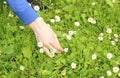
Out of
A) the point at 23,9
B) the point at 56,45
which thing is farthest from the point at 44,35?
the point at 23,9

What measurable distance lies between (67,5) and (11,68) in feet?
3.44

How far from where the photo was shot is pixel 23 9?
303 centimetres

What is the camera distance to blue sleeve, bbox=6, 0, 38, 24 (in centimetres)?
299

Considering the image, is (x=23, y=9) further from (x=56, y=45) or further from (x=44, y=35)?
(x=56, y=45)

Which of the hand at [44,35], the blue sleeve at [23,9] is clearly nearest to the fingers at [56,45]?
the hand at [44,35]

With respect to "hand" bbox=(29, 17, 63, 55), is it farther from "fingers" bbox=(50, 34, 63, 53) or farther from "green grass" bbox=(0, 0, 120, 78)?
"green grass" bbox=(0, 0, 120, 78)

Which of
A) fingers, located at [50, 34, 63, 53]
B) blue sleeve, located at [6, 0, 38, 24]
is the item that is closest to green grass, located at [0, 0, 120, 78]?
fingers, located at [50, 34, 63, 53]

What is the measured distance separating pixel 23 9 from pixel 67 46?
0.63m

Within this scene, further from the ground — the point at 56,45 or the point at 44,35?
the point at 44,35

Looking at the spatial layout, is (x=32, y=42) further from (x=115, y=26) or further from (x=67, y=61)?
(x=115, y=26)

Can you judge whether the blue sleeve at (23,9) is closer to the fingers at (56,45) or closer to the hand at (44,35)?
the hand at (44,35)

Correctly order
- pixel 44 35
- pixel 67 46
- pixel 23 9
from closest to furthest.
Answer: pixel 23 9 < pixel 44 35 < pixel 67 46

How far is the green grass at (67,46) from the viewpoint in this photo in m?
3.23

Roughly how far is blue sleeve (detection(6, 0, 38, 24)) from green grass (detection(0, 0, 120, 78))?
359 millimetres
